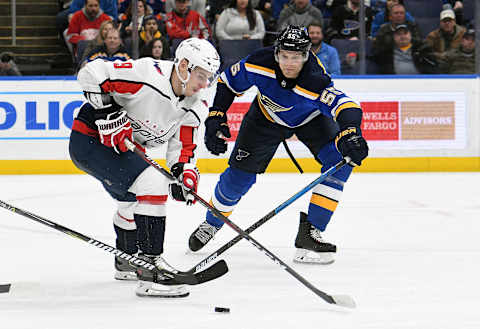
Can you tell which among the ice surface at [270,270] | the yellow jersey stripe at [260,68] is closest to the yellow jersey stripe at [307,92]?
the yellow jersey stripe at [260,68]

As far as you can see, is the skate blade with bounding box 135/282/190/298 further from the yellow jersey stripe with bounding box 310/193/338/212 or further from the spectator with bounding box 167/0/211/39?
the spectator with bounding box 167/0/211/39

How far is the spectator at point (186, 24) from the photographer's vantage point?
21.6 feet

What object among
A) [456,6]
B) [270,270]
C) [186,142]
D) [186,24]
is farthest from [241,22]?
[186,142]

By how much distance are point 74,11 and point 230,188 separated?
3637 millimetres

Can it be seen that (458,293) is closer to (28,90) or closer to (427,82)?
(427,82)

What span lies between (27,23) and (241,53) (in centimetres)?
176

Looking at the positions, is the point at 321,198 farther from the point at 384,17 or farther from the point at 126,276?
the point at 384,17

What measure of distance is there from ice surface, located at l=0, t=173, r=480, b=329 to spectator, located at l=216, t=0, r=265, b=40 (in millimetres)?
1737

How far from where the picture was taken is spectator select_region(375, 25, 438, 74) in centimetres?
669

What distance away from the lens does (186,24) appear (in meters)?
6.59

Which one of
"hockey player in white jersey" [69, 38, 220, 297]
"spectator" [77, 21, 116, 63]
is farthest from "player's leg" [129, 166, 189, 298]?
"spectator" [77, 21, 116, 63]

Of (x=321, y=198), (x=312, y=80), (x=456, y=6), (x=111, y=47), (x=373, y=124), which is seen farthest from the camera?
(x=456, y=6)

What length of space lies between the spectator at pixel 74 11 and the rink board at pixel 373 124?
48 centimetres

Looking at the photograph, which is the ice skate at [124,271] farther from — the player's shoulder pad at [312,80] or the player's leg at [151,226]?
the player's shoulder pad at [312,80]
